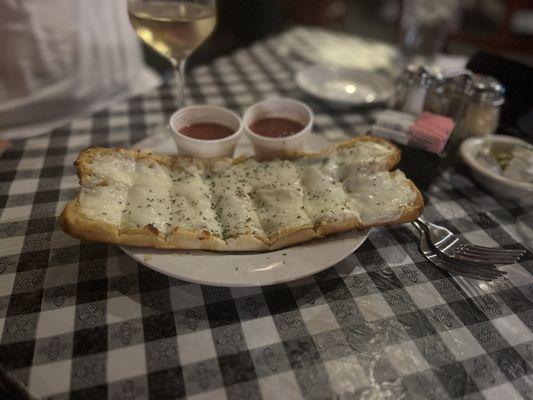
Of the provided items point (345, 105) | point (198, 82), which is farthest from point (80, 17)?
point (345, 105)

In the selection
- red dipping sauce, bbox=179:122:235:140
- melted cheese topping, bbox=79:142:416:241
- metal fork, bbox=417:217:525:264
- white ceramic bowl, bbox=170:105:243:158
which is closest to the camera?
melted cheese topping, bbox=79:142:416:241

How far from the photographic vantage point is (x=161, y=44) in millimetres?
1874

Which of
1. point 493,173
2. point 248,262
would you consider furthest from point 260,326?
point 493,173

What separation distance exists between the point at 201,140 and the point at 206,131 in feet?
0.42

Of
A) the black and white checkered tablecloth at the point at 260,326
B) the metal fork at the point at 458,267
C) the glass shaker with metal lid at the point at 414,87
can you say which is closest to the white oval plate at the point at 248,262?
the black and white checkered tablecloth at the point at 260,326

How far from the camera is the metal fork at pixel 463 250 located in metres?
1.42

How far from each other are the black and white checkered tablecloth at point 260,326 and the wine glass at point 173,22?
84cm

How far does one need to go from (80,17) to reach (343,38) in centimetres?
213

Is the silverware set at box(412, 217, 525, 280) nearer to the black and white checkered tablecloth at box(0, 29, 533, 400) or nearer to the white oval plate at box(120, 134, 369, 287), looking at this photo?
the black and white checkered tablecloth at box(0, 29, 533, 400)

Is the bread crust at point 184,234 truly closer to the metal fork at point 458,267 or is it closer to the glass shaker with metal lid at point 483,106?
the metal fork at point 458,267

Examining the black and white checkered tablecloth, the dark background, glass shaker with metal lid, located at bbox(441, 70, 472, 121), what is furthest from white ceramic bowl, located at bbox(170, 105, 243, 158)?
the dark background

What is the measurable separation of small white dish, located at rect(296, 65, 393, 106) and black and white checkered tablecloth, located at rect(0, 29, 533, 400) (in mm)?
1108

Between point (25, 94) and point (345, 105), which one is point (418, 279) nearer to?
point (345, 105)

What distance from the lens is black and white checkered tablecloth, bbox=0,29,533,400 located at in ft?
3.55
